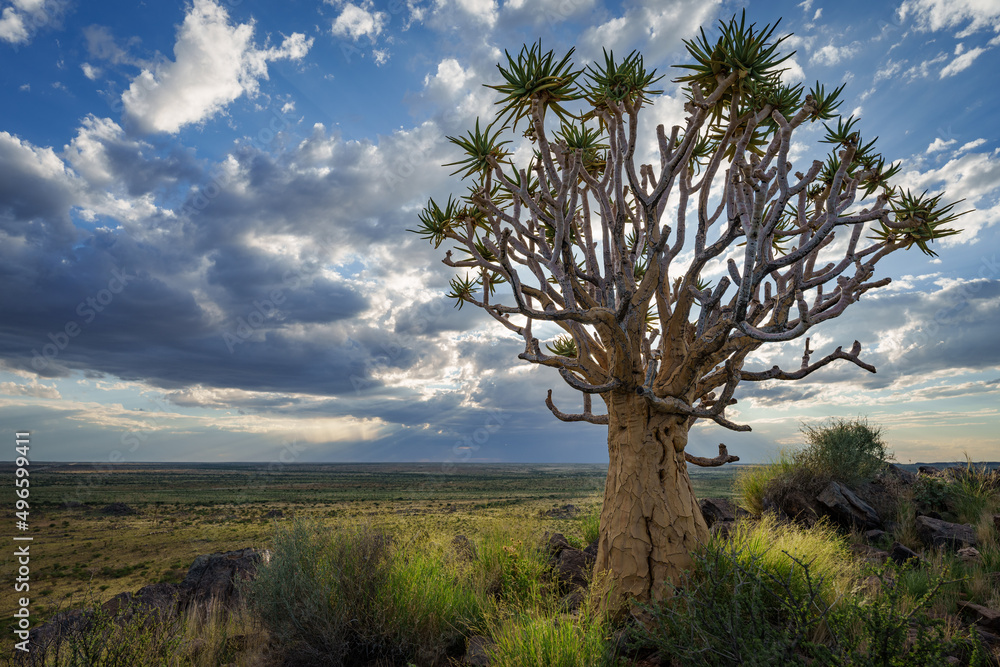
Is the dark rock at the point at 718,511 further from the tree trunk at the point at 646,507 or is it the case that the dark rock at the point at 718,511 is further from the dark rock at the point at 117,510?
the dark rock at the point at 117,510

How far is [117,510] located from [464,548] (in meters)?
48.4

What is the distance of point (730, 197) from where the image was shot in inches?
268

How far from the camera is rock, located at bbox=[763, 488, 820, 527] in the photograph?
10.4m

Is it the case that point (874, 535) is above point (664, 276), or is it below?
below

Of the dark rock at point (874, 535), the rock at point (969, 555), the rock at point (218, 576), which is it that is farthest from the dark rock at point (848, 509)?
the rock at point (218, 576)

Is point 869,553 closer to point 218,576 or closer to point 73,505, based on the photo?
point 218,576

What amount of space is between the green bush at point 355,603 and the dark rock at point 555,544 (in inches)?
103

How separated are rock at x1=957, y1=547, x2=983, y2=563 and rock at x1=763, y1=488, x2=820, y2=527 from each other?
241 cm

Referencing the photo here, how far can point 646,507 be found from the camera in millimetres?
5926

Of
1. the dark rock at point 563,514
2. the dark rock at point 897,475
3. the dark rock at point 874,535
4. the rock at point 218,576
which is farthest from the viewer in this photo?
the dark rock at point 563,514

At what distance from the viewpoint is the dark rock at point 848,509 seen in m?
10.2

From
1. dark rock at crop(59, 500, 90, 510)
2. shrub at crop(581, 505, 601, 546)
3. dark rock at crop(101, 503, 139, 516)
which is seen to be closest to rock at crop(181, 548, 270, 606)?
shrub at crop(581, 505, 601, 546)

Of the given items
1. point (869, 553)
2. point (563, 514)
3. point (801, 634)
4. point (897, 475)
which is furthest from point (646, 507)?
point (563, 514)

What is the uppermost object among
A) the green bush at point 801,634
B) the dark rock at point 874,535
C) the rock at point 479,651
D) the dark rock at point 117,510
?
the green bush at point 801,634
